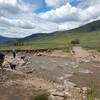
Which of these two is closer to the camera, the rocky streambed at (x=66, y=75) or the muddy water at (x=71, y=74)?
the rocky streambed at (x=66, y=75)

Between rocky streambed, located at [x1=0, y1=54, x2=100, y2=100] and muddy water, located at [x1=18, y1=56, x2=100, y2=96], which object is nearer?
rocky streambed, located at [x1=0, y1=54, x2=100, y2=100]

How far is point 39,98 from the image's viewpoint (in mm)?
14516

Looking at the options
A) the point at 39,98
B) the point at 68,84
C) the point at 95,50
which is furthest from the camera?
the point at 95,50

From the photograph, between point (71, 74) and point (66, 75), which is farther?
point (71, 74)

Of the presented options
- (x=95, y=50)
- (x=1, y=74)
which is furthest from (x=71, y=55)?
(x=1, y=74)

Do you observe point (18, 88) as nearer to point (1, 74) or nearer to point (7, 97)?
point (7, 97)

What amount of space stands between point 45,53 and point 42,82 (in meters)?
40.4

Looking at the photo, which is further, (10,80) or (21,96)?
(10,80)

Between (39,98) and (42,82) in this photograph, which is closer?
(39,98)

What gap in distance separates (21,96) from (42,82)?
15.0 ft

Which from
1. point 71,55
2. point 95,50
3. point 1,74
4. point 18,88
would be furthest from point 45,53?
point 18,88

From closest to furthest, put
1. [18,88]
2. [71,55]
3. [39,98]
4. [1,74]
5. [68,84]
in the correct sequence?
[39,98], [18,88], [68,84], [1,74], [71,55]

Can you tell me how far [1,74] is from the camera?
21094mm

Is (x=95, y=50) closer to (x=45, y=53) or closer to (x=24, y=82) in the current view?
(x=45, y=53)
